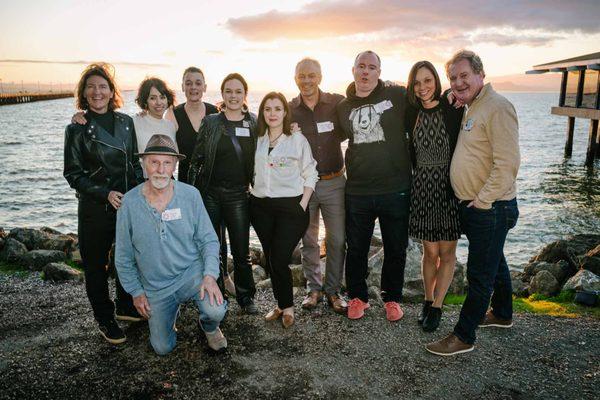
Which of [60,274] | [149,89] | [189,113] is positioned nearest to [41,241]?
[60,274]

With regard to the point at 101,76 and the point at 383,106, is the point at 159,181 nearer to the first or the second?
the point at 101,76

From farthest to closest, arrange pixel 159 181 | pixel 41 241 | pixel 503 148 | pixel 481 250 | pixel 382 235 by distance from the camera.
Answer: pixel 41 241 < pixel 382 235 < pixel 481 250 < pixel 159 181 < pixel 503 148

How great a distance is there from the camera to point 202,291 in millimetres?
3951

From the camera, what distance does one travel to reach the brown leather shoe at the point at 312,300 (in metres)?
5.38

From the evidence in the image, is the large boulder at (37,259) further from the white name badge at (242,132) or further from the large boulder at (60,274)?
the white name badge at (242,132)

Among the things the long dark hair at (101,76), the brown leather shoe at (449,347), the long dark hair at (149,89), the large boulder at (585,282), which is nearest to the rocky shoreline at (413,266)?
the large boulder at (585,282)

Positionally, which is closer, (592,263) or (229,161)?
(229,161)

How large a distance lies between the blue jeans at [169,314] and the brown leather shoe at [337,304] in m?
1.71

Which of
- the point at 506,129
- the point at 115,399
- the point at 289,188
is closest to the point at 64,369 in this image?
the point at 115,399

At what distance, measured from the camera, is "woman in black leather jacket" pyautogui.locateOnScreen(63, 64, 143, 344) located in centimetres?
421

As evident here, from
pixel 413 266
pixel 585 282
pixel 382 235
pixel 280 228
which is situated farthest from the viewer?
pixel 413 266

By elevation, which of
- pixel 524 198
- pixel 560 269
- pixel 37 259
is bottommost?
pixel 524 198

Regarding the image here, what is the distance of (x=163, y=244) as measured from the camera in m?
3.94

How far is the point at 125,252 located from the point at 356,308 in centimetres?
285
